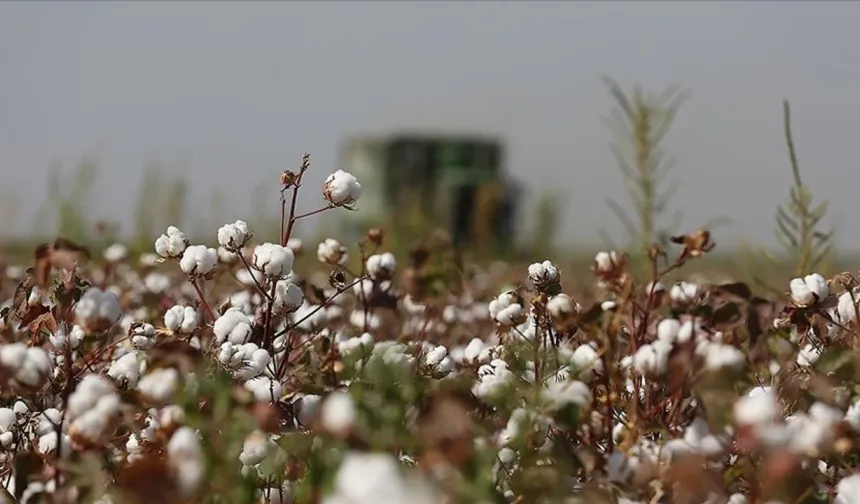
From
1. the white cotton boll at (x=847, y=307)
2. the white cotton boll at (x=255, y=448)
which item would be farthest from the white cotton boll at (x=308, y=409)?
the white cotton boll at (x=847, y=307)

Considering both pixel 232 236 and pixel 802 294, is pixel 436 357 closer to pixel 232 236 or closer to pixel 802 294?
pixel 232 236

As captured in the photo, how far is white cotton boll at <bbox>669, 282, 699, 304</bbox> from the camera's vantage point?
1375 mm

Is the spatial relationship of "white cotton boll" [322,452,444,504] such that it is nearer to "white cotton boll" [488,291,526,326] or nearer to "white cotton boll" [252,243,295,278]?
"white cotton boll" [252,243,295,278]

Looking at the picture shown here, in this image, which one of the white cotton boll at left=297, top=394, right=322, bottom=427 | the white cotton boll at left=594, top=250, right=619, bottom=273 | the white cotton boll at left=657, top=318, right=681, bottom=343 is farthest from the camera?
the white cotton boll at left=594, top=250, right=619, bottom=273

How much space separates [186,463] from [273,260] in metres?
0.53

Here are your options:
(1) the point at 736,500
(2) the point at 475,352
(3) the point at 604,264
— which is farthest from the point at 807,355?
(1) the point at 736,500

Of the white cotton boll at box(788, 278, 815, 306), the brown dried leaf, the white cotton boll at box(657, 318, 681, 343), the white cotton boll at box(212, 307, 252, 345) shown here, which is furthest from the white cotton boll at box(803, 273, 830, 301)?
the white cotton boll at box(212, 307, 252, 345)

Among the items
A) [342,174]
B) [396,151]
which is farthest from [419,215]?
[396,151]

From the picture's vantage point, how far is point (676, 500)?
36.1 inches

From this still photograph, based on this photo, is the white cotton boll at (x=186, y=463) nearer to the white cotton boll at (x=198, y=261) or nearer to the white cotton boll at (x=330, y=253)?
the white cotton boll at (x=198, y=261)

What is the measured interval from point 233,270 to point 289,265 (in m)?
0.81

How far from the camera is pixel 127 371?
1.24 metres

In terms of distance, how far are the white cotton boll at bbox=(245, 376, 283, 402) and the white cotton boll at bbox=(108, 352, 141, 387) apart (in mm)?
138

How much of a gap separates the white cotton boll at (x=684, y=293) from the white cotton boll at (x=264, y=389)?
1.80 feet
